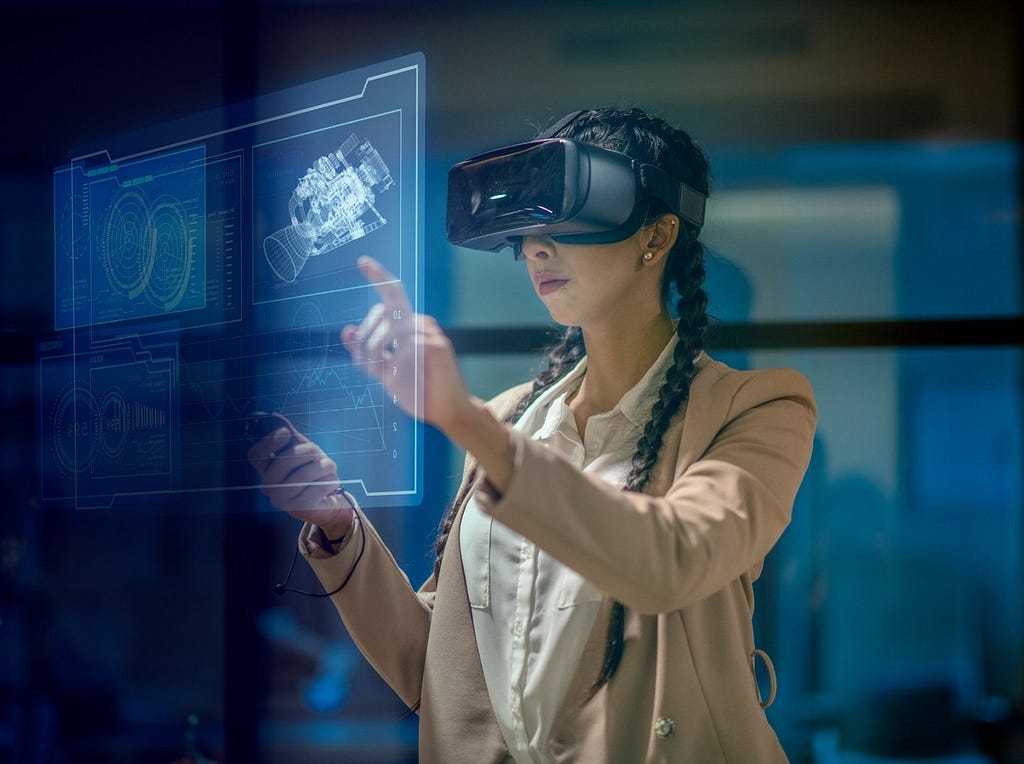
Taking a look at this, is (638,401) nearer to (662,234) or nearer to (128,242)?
(662,234)

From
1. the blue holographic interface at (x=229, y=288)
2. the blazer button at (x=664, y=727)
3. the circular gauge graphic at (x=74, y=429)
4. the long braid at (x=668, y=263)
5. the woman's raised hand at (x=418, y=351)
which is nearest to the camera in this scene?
the woman's raised hand at (x=418, y=351)

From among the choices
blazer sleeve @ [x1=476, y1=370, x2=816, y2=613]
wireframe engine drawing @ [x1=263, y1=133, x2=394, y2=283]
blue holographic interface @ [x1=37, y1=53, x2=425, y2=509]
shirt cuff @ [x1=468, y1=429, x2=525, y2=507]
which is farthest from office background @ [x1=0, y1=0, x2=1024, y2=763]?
shirt cuff @ [x1=468, y1=429, x2=525, y2=507]

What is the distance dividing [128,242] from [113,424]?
13.8 inches

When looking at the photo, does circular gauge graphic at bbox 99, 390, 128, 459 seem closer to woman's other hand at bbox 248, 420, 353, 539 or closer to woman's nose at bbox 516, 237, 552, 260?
woman's other hand at bbox 248, 420, 353, 539

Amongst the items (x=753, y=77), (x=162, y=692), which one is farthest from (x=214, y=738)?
(x=753, y=77)

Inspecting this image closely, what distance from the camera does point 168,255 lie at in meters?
2.06

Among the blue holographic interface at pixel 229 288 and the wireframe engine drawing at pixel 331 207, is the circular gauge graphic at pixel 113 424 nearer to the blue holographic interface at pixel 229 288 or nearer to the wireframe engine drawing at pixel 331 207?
the blue holographic interface at pixel 229 288

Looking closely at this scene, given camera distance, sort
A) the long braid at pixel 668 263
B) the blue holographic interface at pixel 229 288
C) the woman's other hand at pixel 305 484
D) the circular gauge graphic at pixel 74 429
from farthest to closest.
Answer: the circular gauge graphic at pixel 74 429 → the blue holographic interface at pixel 229 288 → the woman's other hand at pixel 305 484 → the long braid at pixel 668 263

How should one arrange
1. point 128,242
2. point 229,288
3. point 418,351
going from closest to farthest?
point 418,351, point 229,288, point 128,242

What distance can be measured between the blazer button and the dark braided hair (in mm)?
96

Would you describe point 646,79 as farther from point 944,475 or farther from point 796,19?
point 944,475

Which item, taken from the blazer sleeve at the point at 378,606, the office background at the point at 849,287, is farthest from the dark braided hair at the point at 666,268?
the office background at the point at 849,287

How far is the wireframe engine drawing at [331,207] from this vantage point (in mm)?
1779

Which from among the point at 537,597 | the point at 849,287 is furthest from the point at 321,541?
the point at 849,287
